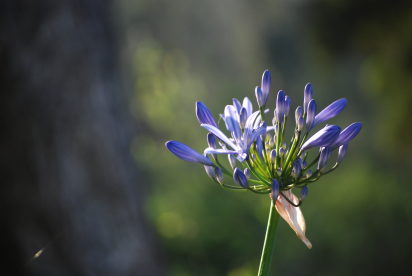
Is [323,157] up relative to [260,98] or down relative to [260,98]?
down

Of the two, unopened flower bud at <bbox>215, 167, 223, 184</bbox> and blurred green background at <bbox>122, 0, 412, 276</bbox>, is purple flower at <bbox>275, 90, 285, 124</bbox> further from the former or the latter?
blurred green background at <bbox>122, 0, 412, 276</bbox>

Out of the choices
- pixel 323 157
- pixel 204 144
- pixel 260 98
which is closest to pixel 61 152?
pixel 260 98

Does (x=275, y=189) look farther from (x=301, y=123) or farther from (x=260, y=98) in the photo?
(x=260, y=98)

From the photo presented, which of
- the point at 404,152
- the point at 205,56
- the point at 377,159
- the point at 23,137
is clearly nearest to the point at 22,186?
the point at 23,137

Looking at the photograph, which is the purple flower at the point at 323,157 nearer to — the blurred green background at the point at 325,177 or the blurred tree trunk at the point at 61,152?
the blurred tree trunk at the point at 61,152

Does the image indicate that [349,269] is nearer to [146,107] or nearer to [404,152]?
[404,152]
